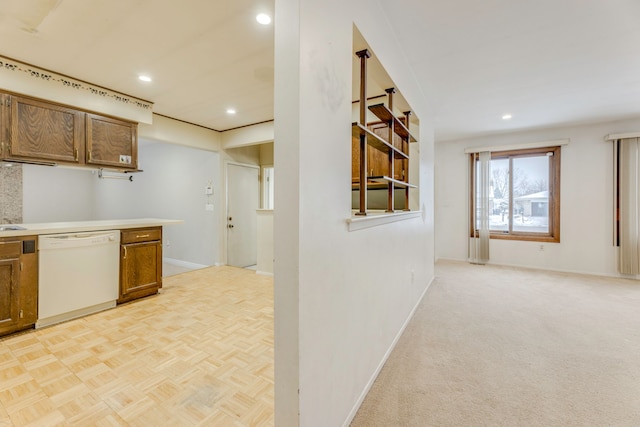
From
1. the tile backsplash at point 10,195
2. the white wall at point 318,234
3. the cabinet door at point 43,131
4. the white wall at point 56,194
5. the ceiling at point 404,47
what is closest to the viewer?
the white wall at point 318,234

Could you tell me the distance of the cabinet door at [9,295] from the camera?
2.31m

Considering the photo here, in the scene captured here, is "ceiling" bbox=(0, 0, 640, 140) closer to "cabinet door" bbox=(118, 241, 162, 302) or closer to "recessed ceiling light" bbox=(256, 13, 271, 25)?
"recessed ceiling light" bbox=(256, 13, 271, 25)

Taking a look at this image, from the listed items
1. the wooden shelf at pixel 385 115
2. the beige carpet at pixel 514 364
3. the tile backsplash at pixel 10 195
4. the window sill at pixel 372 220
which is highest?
the wooden shelf at pixel 385 115

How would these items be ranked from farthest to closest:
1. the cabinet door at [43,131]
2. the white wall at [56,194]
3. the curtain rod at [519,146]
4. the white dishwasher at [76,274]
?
the curtain rod at [519,146] < the white wall at [56,194] < the cabinet door at [43,131] < the white dishwasher at [76,274]

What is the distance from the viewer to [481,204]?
215 inches

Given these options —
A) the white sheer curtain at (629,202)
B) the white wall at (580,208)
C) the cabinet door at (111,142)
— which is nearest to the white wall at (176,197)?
the cabinet door at (111,142)

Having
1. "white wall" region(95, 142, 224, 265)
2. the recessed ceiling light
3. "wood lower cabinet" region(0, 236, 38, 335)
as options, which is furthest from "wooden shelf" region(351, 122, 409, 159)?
"white wall" region(95, 142, 224, 265)

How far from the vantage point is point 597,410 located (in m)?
1.56

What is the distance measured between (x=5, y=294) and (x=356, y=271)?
3039 millimetres

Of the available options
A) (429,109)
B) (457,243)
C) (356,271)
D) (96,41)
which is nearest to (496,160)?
(457,243)

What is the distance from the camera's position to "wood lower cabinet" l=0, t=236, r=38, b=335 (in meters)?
2.31

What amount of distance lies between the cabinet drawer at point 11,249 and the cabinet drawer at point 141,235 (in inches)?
31.7

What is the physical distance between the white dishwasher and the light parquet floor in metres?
0.14

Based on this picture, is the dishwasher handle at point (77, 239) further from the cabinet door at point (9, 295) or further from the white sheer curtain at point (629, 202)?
the white sheer curtain at point (629, 202)
